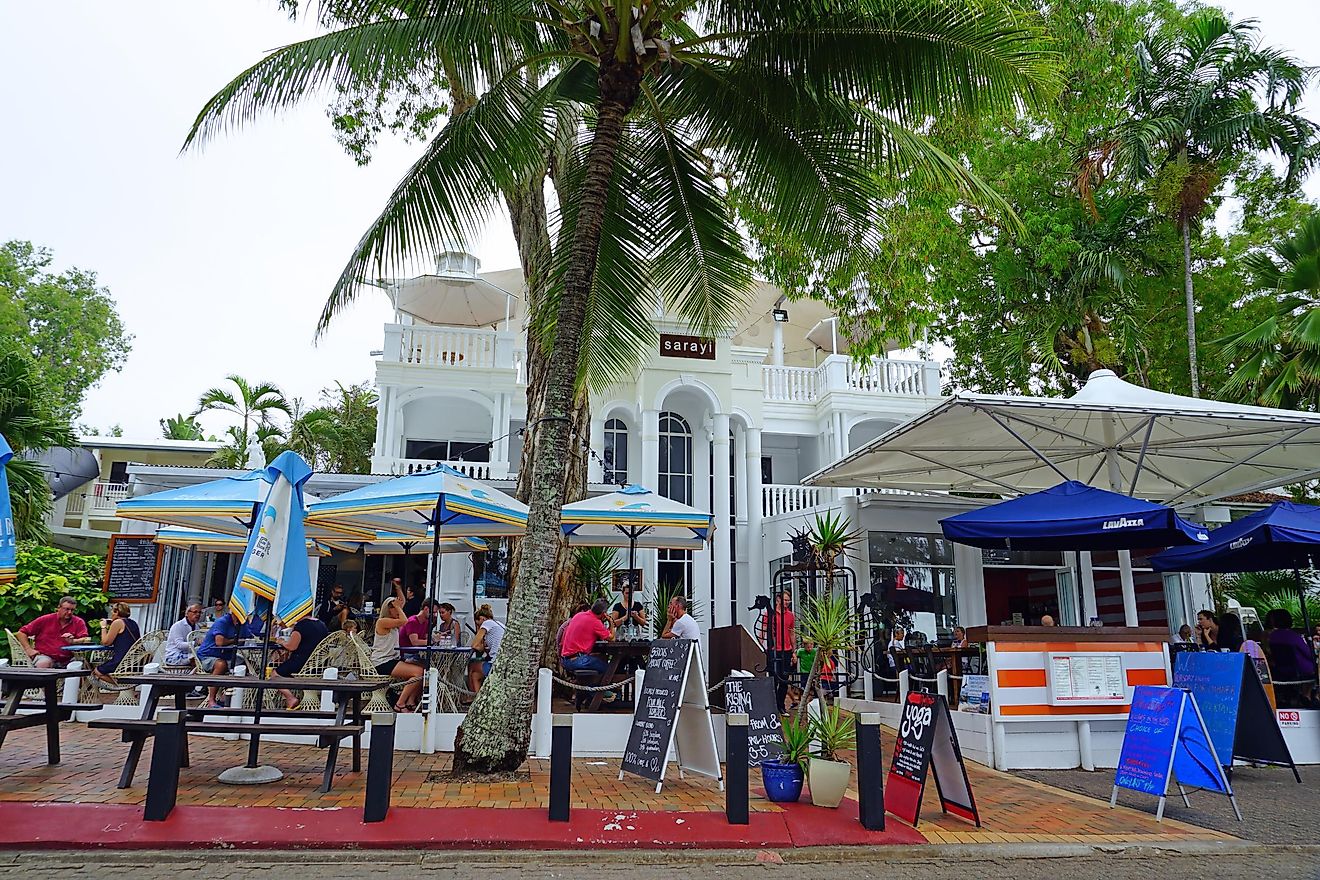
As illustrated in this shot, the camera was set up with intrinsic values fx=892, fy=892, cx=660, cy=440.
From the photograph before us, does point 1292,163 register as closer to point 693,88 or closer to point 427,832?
point 693,88

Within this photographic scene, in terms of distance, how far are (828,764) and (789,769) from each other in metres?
0.33

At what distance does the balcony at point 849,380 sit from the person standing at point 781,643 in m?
6.05

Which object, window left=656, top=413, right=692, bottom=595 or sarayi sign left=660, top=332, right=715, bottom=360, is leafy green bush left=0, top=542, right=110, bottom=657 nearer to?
sarayi sign left=660, top=332, right=715, bottom=360

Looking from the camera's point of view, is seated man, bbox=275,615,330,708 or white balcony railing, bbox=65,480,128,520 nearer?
seated man, bbox=275,615,330,708

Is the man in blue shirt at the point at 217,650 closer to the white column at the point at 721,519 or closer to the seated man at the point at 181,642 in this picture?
the seated man at the point at 181,642

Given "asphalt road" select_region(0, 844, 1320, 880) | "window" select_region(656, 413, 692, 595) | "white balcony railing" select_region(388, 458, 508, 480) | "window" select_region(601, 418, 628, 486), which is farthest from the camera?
"window" select_region(656, 413, 692, 595)

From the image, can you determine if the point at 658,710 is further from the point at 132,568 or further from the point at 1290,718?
the point at 132,568

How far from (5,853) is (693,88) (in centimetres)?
833

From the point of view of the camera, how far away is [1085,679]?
885 cm

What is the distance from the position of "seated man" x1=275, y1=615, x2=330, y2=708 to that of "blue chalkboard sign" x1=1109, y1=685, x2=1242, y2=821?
24.9ft

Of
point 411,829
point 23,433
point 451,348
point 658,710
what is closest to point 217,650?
point 411,829

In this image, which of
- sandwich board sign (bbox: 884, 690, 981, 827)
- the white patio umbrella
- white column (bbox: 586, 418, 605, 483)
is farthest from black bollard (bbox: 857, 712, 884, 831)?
white column (bbox: 586, 418, 605, 483)

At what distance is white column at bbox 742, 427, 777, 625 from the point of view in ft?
56.5

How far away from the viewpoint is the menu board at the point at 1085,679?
28.7 ft
